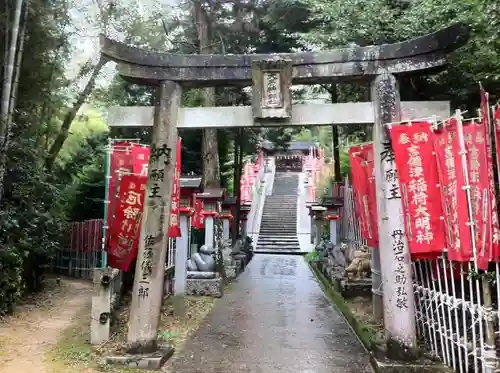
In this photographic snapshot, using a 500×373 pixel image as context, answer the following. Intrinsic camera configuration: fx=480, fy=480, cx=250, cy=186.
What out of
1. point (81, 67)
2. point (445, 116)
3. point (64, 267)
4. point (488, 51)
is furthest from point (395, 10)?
point (64, 267)

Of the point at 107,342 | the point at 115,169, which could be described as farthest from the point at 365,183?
the point at 107,342

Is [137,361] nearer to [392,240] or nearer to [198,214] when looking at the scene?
[392,240]

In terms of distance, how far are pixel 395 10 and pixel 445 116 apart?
4362mm

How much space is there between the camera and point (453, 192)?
5102mm

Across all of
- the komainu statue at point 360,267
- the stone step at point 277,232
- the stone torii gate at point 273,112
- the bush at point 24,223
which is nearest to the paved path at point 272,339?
the stone torii gate at point 273,112

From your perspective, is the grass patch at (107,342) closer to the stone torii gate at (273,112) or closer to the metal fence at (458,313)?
the stone torii gate at (273,112)

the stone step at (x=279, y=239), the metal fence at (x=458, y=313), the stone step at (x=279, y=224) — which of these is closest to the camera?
the metal fence at (x=458, y=313)

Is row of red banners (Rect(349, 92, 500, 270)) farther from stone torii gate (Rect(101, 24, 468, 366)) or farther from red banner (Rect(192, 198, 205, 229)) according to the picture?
red banner (Rect(192, 198, 205, 229))

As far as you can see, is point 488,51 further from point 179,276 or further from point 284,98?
point 179,276

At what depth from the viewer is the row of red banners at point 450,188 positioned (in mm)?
4621

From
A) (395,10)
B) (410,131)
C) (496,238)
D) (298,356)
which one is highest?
(395,10)

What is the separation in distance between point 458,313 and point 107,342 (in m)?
4.82

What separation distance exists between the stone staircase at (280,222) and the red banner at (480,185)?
67.5 feet

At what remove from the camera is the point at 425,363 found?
5699 mm
